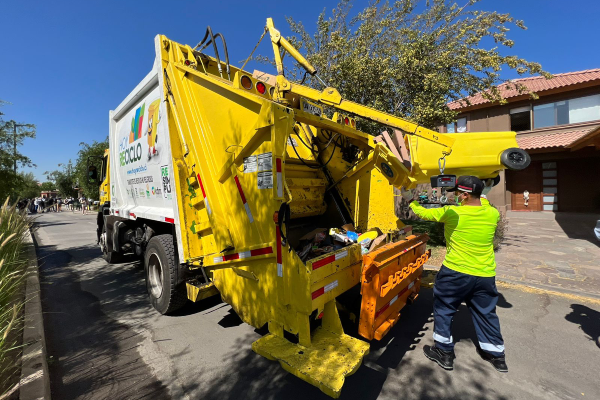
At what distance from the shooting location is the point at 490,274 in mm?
2592

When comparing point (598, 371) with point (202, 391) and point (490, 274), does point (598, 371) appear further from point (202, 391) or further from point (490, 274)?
point (202, 391)

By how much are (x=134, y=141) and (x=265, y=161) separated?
310 cm

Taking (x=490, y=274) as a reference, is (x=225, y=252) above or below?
above

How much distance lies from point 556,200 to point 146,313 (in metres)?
17.0

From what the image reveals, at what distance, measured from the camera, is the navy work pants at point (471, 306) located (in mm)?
2588

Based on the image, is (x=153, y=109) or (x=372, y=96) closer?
(x=153, y=109)

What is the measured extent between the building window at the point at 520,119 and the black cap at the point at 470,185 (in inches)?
588

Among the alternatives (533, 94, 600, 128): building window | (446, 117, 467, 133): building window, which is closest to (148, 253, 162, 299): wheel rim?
(446, 117, 467, 133): building window

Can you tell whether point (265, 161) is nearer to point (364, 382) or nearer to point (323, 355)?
point (323, 355)

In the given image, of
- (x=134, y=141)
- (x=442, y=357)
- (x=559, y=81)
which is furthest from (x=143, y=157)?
(x=559, y=81)

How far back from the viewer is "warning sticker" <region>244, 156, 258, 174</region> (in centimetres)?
241

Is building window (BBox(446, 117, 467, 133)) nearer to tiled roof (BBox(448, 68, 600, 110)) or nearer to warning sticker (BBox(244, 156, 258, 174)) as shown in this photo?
tiled roof (BBox(448, 68, 600, 110))

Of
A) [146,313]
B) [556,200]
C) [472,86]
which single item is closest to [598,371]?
[146,313]

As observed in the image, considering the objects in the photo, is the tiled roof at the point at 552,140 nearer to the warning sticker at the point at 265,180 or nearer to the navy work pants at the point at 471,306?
the navy work pants at the point at 471,306
